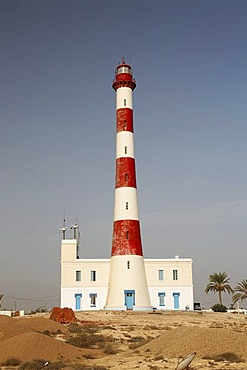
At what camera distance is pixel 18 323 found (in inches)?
983

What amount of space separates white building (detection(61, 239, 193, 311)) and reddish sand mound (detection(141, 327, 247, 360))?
97.2 feet

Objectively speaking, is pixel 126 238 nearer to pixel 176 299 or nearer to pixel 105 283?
pixel 105 283

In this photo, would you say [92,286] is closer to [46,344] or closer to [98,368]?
[46,344]

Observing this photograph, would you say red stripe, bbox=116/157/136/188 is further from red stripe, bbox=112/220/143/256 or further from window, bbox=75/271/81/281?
window, bbox=75/271/81/281

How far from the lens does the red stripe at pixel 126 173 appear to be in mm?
44500

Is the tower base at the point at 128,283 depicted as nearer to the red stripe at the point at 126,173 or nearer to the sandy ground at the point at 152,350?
the red stripe at the point at 126,173

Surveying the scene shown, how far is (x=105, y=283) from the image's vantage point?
49719mm

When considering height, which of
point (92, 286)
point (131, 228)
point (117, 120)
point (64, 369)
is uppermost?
point (117, 120)

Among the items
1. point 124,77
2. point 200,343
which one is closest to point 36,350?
point 200,343

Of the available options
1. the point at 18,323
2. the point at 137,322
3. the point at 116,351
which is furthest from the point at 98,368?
the point at 137,322

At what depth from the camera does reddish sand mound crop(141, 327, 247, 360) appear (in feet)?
59.2

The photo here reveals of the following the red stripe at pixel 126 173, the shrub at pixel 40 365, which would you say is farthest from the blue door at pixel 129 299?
the shrub at pixel 40 365

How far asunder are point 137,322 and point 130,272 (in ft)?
29.9

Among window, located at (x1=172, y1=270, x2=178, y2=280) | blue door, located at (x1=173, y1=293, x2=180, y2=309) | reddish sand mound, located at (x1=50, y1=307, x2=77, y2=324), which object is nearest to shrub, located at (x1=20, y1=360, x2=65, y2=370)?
reddish sand mound, located at (x1=50, y1=307, x2=77, y2=324)
